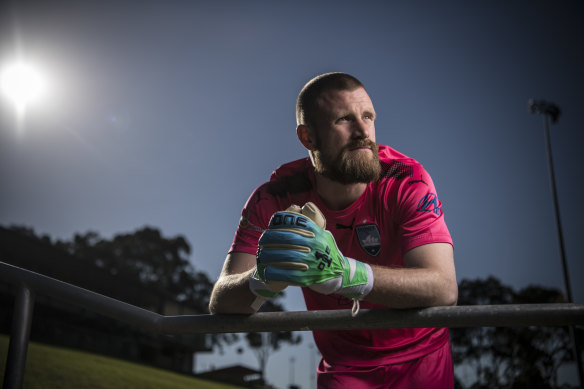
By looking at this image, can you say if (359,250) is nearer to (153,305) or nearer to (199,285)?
(153,305)

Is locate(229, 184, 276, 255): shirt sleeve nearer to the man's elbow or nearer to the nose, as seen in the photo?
the nose

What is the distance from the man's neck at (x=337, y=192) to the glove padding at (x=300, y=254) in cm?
94

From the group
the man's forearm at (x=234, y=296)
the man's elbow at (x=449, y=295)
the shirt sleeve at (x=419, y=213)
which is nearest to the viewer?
the man's elbow at (x=449, y=295)

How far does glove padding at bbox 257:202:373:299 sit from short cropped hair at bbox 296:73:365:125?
124 cm

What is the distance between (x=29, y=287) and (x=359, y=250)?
1.67 metres

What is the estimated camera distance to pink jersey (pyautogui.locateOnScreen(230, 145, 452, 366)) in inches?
103

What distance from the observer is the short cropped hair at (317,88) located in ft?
9.49

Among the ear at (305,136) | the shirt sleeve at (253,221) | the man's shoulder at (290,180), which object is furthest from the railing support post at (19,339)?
the ear at (305,136)

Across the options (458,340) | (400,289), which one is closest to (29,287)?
(400,289)

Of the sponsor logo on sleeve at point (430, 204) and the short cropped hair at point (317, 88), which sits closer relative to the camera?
the sponsor logo on sleeve at point (430, 204)

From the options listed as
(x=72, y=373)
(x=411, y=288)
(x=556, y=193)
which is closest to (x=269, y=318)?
(x=411, y=288)

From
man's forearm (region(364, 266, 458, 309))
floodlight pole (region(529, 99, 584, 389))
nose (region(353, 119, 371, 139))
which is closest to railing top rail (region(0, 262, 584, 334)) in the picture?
man's forearm (region(364, 266, 458, 309))

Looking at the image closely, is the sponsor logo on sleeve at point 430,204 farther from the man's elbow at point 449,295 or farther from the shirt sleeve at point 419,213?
the man's elbow at point 449,295

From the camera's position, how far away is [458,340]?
2753 cm
